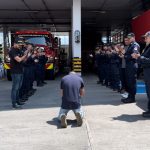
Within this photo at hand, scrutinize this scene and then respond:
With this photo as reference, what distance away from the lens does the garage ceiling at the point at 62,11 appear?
25.0 m

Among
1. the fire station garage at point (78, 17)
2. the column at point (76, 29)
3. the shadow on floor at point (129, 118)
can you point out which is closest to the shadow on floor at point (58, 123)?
the shadow on floor at point (129, 118)

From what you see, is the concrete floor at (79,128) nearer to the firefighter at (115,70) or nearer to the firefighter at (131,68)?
the firefighter at (131,68)

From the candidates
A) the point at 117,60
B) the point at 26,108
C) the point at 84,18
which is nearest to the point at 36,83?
the point at 117,60

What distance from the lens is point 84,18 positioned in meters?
34.0

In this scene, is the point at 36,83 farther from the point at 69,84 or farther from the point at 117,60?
the point at 69,84

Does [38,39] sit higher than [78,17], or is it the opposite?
[78,17]

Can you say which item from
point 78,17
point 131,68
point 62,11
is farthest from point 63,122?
point 62,11

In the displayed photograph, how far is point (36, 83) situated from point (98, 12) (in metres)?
12.6

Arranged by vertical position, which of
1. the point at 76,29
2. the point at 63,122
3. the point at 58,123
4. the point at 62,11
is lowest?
the point at 58,123

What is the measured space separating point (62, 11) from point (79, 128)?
21162 mm

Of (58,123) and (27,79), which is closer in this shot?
(58,123)

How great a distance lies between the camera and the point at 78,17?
2159 centimetres

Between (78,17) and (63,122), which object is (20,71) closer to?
(63,122)

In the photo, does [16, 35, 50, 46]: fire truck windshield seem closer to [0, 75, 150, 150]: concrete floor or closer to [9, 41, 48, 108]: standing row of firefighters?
[9, 41, 48, 108]: standing row of firefighters
